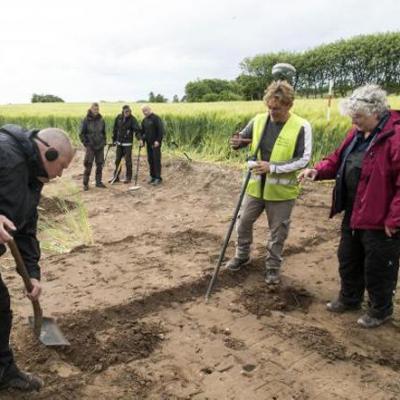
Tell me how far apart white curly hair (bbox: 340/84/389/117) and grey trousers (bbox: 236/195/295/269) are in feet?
3.76

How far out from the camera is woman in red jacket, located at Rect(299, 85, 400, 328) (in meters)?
3.41

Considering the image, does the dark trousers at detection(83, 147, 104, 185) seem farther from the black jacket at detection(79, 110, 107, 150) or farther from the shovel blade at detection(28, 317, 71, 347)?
the shovel blade at detection(28, 317, 71, 347)

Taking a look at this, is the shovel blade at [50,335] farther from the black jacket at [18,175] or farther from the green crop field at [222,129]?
the green crop field at [222,129]

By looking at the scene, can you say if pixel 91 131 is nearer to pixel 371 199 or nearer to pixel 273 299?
pixel 273 299

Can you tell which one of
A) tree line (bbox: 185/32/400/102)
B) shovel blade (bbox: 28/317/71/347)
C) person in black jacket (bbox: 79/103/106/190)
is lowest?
shovel blade (bbox: 28/317/71/347)

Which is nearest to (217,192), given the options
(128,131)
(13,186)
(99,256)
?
(128,131)

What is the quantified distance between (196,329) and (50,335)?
3.60 ft

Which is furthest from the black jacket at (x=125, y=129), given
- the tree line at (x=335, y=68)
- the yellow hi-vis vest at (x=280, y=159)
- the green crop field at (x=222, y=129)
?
the tree line at (x=335, y=68)

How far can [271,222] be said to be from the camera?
444 centimetres

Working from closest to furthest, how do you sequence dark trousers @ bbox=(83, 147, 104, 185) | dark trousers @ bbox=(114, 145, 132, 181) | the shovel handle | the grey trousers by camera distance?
the shovel handle → the grey trousers → dark trousers @ bbox=(83, 147, 104, 185) → dark trousers @ bbox=(114, 145, 132, 181)

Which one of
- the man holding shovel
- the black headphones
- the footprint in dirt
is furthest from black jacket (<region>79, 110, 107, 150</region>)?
the black headphones

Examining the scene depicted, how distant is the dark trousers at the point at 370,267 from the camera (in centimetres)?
355

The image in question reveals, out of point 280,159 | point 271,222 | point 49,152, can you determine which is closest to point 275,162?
point 280,159

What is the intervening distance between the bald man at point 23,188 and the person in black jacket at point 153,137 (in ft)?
24.9
